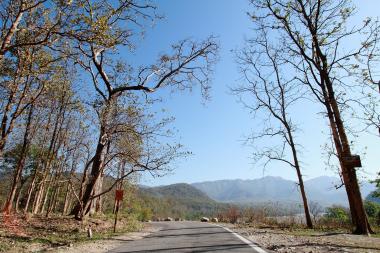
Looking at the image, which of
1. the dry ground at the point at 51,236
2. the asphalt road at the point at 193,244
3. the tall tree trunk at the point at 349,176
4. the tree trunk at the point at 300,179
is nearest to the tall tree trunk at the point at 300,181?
the tree trunk at the point at 300,179

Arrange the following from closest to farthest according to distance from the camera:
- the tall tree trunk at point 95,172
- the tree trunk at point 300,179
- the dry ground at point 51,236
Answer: the dry ground at point 51,236
the tall tree trunk at point 95,172
the tree trunk at point 300,179

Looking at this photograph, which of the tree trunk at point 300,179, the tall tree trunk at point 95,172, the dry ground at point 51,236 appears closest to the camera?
the dry ground at point 51,236

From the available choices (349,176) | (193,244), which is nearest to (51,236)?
(193,244)

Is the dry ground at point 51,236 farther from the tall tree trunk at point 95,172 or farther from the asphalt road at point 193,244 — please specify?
the asphalt road at point 193,244

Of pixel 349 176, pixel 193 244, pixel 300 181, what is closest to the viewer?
pixel 193 244

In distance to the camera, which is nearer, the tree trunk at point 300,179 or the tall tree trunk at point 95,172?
the tall tree trunk at point 95,172

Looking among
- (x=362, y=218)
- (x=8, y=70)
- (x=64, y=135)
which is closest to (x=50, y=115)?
(x=64, y=135)

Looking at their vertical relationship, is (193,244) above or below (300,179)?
below

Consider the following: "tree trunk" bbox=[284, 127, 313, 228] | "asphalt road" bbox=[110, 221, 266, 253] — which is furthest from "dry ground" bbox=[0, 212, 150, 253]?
"tree trunk" bbox=[284, 127, 313, 228]

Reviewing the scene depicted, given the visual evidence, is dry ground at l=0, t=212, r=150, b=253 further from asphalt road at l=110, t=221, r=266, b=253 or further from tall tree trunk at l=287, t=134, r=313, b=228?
tall tree trunk at l=287, t=134, r=313, b=228

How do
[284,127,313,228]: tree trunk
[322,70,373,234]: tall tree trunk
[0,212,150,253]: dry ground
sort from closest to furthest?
[0,212,150,253]: dry ground, [322,70,373,234]: tall tree trunk, [284,127,313,228]: tree trunk

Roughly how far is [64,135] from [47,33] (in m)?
21.6

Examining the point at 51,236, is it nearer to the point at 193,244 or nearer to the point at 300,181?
the point at 193,244

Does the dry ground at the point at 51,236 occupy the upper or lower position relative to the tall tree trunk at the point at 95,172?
lower
